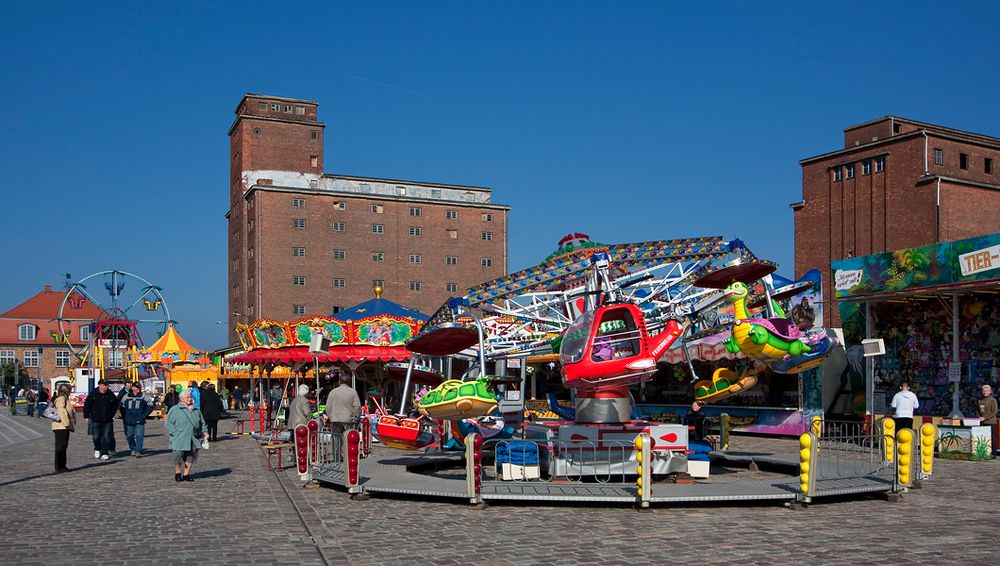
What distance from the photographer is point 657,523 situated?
1170 cm

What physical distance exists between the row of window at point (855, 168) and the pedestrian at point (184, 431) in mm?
40347

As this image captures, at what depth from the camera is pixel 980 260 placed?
2098 centimetres

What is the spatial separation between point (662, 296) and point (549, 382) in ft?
79.5

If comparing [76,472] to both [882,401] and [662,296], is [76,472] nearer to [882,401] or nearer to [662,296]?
[662,296]

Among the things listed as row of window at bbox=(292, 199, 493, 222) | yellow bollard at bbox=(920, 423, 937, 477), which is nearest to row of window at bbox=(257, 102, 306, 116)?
row of window at bbox=(292, 199, 493, 222)

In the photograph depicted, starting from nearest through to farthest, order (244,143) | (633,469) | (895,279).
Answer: (633,469) → (895,279) → (244,143)

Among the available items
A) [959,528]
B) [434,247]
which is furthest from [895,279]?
[434,247]

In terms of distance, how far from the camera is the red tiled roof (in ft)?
329

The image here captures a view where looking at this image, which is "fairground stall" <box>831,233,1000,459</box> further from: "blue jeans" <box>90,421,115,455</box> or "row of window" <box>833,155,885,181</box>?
"row of window" <box>833,155,885,181</box>

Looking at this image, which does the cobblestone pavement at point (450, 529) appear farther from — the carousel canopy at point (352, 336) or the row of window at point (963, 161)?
the row of window at point (963, 161)

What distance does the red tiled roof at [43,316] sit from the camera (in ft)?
329

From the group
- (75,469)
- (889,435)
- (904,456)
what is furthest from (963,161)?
(75,469)

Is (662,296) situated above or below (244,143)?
below

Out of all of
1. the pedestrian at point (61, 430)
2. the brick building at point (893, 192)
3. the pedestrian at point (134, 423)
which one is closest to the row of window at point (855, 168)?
the brick building at point (893, 192)
